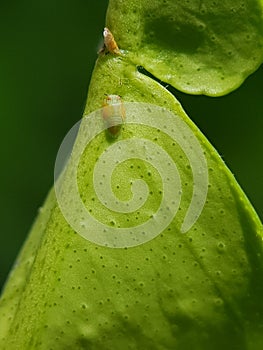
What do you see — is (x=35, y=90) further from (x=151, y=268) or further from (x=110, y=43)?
(x=151, y=268)

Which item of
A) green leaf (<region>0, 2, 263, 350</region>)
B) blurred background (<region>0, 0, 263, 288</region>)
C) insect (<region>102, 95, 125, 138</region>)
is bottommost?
blurred background (<region>0, 0, 263, 288</region>)

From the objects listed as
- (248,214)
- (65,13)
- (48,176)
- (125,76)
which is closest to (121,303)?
(248,214)

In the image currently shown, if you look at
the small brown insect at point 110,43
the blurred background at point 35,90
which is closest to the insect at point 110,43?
the small brown insect at point 110,43

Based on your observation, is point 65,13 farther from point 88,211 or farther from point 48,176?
point 88,211

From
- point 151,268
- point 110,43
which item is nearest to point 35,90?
point 110,43

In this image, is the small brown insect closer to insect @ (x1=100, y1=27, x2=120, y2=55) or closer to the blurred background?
insect @ (x1=100, y1=27, x2=120, y2=55)

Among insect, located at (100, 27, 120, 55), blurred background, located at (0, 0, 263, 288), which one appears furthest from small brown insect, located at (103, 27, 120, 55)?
blurred background, located at (0, 0, 263, 288)

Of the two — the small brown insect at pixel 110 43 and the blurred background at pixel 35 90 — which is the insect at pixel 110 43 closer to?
the small brown insect at pixel 110 43
